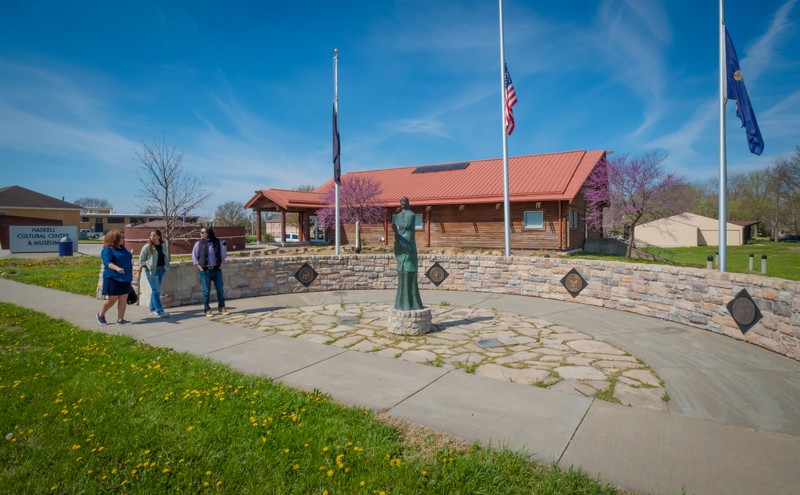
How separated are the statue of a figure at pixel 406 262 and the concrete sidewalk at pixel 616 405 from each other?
67.4 inches

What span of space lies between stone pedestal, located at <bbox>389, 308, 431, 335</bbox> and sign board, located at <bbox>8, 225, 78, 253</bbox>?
1103 inches

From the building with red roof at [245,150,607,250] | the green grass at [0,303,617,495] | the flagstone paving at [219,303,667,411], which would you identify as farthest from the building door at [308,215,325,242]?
the green grass at [0,303,617,495]

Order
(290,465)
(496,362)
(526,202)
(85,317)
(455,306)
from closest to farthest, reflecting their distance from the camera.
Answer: (290,465)
(496,362)
(85,317)
(455,306)
(526,202)

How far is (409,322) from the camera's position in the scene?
705cm

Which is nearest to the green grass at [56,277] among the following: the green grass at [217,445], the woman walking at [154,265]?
the woman walking at [154,265]

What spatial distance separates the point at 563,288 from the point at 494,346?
4.86 meters

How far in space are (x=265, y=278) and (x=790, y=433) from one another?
1038cm

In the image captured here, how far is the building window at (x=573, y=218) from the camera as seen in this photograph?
76.2 ft

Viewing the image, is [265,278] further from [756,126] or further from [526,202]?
[526,202]

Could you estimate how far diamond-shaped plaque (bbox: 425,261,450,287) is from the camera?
12270 millimetres

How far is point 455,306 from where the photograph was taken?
9688 millimetres

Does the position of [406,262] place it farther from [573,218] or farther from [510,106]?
[573,218]

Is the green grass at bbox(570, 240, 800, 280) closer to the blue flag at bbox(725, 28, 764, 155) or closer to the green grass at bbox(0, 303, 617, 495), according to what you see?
the blue flag at bbox(725, 28, 764, 155)

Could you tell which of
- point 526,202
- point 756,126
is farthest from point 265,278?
point 526,202
